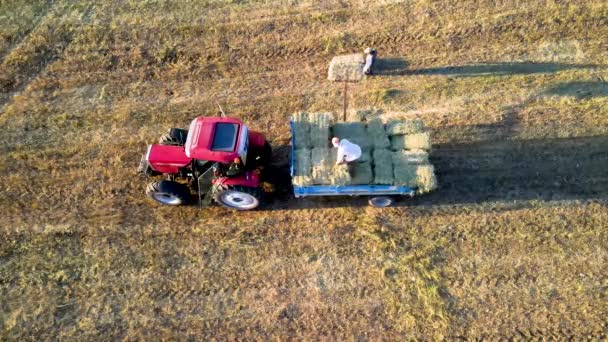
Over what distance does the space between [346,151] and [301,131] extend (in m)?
1.30

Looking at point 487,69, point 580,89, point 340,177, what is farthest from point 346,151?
point 580,89

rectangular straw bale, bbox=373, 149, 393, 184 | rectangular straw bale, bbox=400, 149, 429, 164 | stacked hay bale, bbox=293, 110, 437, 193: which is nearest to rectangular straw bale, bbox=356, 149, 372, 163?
stacked hay bale, bbox=293, 110, 437, 193

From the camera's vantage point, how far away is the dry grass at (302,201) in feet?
30.2

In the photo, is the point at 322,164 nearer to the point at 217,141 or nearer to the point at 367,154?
the point at 367,154

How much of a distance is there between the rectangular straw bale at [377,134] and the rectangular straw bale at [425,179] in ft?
2.92

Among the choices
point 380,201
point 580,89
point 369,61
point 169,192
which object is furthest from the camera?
point 369,61

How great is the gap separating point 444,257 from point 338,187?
8.27ft

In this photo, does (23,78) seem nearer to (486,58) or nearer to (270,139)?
(270,139)

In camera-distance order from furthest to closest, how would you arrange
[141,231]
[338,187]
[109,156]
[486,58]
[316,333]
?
[486,58], [109,156], [141,231], [338,187], [316,333]

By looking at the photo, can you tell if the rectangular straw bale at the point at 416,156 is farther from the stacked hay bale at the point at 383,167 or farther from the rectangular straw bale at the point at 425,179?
the stacked hay bale at the point at 383,167

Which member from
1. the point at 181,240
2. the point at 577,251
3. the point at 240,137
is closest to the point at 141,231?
the point at 181,240

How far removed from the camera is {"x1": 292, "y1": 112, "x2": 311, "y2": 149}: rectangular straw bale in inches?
389

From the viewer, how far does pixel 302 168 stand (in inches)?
375

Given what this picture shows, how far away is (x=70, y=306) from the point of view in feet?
30.7
